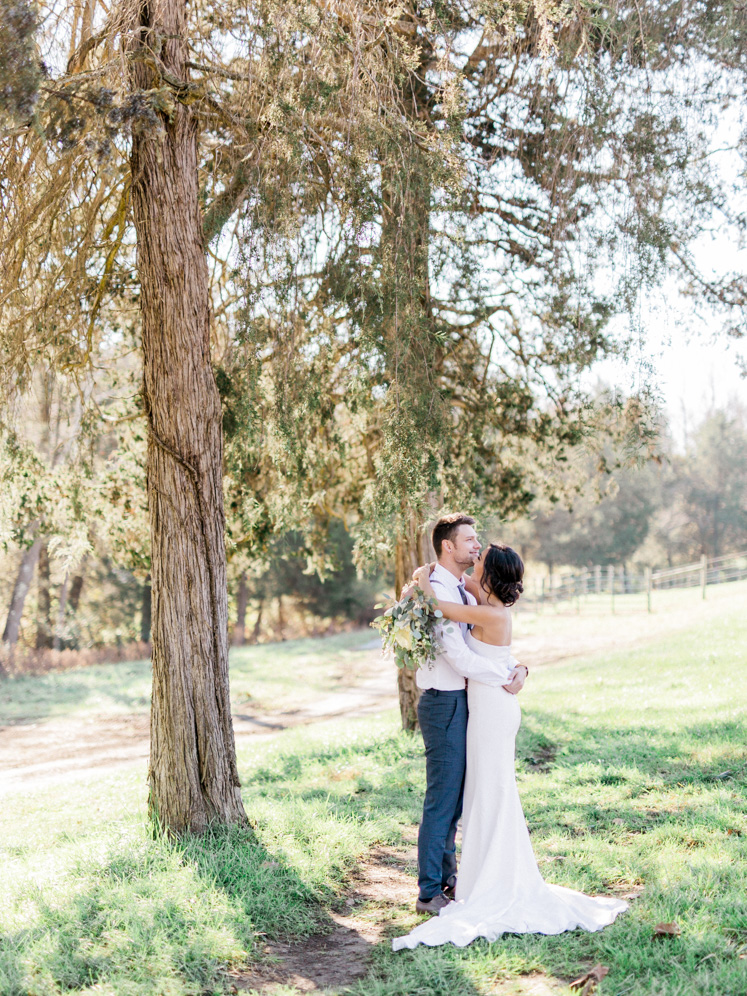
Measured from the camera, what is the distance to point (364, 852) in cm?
553

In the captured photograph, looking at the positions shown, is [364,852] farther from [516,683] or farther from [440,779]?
[516,683]


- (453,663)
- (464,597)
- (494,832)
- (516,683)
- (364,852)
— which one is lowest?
(364,852)

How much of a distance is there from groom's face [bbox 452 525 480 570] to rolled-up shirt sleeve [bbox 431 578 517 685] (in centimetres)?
38

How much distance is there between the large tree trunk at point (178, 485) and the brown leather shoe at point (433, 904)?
1633mm

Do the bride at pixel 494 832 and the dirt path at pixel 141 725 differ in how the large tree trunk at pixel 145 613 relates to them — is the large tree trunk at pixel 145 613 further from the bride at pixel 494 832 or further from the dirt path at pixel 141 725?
the bride at pixel 494 832

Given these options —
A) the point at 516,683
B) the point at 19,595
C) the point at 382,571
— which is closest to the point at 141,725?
the point at 382,571

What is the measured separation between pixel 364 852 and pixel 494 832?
1.57m

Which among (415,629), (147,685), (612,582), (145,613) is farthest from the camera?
(145,613)

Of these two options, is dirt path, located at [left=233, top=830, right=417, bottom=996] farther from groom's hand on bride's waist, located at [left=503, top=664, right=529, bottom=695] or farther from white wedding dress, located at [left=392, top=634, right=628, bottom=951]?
groom's hand on bride's waist, located at [left=503, top=664, right=529, bottom=695]

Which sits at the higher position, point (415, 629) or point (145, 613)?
point (415, 629)

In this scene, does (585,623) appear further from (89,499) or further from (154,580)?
(154,580)

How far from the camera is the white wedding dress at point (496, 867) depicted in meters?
3.99

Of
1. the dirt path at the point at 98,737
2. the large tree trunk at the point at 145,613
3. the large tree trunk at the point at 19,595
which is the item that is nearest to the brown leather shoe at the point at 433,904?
the dirt path at the point at 98,737

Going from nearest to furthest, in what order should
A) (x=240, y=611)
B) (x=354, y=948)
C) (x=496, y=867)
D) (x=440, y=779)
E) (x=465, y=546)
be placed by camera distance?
(x=354, y=948) → (x=496, y=867) → (x=440, y=779) → (x=465, y=546) → (x=240, y=611)
